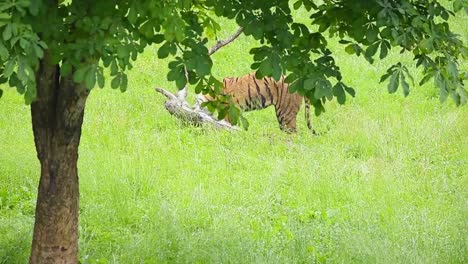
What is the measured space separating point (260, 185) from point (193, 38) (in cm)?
484

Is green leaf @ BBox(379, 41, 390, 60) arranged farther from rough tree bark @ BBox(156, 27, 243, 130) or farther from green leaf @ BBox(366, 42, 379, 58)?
rough tree bark @ BBox(156, 27, 243, 130)

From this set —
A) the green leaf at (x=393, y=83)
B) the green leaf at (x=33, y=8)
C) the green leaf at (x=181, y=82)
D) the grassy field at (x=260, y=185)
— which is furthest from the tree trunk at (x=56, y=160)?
the green leaf at (x=393, y=83)

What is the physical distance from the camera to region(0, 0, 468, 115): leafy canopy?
3449 mm

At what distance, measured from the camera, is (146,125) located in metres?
11.7

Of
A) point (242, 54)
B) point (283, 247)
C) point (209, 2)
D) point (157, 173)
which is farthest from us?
point (242, 54)

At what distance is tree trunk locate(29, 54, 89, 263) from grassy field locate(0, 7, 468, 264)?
70cm

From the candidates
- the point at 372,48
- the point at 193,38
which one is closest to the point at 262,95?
the point at 193,38

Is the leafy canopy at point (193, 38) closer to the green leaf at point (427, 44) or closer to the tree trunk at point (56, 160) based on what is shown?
the green leaf at point (427, 44)

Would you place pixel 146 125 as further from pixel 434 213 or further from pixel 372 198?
pixel 434 213

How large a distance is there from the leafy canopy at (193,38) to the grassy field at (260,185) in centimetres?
228

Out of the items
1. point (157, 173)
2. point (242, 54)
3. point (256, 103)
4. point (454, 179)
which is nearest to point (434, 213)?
point (454, 179)

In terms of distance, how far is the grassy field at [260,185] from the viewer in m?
6.68

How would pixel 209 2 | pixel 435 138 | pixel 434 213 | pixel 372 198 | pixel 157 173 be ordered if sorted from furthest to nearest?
pixel 435 138
pixel 157 173
pixel 372 198
pixel 434 213
pixel 209 2

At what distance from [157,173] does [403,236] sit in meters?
3.21
